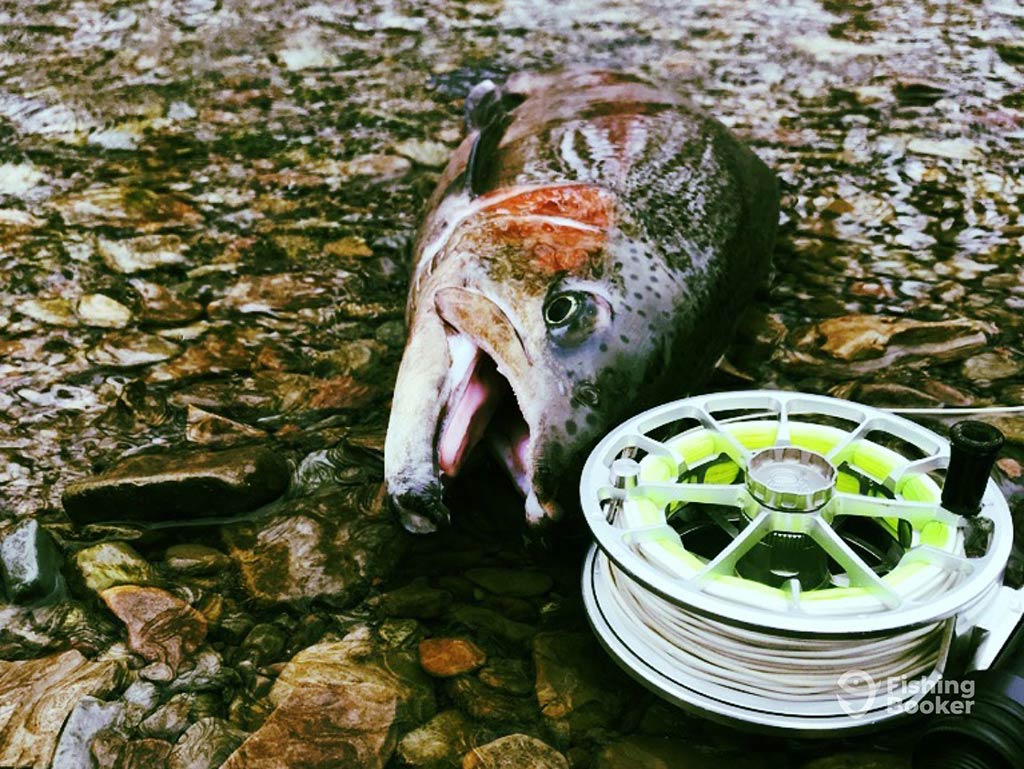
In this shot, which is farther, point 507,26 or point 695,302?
point 507,26

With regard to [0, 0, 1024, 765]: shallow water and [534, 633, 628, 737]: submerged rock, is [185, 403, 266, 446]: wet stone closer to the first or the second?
[0, 0, 1024, 765]: shallow water

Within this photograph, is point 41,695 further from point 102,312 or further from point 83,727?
point 102,312

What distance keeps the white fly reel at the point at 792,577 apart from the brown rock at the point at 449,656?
322 mm

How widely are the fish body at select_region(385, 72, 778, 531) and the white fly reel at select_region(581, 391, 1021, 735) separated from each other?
8.1 inches

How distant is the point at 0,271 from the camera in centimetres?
445

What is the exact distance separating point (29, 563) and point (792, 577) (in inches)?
78.3

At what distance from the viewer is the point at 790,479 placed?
2.36 metres

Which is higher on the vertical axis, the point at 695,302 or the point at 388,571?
the point at 695,302

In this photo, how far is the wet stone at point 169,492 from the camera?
3010mm

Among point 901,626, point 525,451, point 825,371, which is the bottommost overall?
point 825,371

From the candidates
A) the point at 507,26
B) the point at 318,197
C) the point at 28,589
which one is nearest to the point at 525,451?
the point at 28,589

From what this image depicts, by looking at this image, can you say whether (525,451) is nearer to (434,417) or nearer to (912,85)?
(434,417)

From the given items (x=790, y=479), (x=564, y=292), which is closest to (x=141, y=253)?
(x=564, y=292)

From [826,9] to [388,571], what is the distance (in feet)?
21.5
